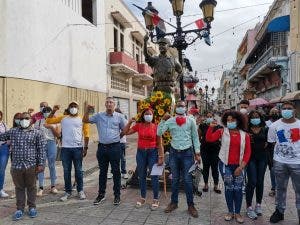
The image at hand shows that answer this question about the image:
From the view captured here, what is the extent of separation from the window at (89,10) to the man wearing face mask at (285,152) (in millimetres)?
16710

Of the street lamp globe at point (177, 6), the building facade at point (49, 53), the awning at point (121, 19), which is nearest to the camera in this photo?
the street lamp globe at point (177, 6)

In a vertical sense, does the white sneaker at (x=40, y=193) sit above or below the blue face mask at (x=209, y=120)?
below

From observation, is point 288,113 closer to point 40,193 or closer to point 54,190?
point 54,190

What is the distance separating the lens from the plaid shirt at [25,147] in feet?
18.1

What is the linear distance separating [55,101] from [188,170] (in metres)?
10.5

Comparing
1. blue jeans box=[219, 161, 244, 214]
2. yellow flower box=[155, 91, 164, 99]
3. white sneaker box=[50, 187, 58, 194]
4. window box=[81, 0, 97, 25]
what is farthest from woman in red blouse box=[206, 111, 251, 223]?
window box=[81, 0, 97, 25]

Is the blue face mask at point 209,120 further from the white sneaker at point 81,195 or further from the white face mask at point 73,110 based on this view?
the white sneaker at point 81,195

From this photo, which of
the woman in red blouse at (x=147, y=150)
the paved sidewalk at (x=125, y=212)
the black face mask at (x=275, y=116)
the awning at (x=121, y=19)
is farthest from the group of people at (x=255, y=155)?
the awning at (x=121, y=19)

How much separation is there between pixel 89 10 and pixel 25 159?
55.1ft

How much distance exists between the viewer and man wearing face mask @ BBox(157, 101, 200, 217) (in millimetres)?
5735

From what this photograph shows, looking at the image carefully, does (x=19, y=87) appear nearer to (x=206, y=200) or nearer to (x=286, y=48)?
(x=206, y=200)

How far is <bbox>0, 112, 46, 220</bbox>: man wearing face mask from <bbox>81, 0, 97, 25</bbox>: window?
1572 cm

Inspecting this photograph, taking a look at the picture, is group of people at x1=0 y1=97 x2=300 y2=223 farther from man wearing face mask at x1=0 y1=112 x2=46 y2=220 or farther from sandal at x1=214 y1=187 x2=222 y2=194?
sandal at x1=214 y1=187 x2=222 y2=194

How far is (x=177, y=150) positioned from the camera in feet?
19.0
